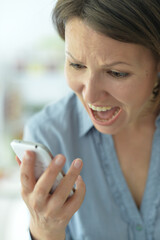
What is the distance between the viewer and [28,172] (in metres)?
0.78

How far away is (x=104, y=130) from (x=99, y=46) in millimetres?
283

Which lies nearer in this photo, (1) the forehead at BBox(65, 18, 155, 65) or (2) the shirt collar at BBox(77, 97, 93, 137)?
(1) the forehead at BBox(65, 18, 155, 65)

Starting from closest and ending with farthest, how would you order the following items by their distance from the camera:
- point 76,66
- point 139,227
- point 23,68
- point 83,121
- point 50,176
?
point 50,176 → point 76,66 → point 139,227 → point 83,121 → point 23,68

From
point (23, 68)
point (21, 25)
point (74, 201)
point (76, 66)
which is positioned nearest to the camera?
point (74, 201)

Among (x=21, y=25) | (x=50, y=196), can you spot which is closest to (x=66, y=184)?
(x=50, y=196)

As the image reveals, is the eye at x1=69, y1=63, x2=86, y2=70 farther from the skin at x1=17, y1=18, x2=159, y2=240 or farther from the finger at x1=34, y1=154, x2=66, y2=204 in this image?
the finger at x1=34, y1=154, x2=66, y2=204

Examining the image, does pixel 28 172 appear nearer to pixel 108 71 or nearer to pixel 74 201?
pixel 74 201

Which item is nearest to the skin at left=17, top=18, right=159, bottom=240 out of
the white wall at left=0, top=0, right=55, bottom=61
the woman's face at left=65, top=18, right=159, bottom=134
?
the woman's face at left=65, top=18, right=159, bottom=134

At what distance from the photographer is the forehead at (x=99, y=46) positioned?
0.89 metres

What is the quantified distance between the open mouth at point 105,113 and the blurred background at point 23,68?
195 centimetres

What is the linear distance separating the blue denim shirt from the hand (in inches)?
10.8

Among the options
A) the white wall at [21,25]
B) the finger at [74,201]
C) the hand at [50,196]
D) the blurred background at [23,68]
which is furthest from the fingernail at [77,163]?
the white wall at [21,25]

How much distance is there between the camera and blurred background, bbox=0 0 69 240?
3.03m

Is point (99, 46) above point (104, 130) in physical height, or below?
above
